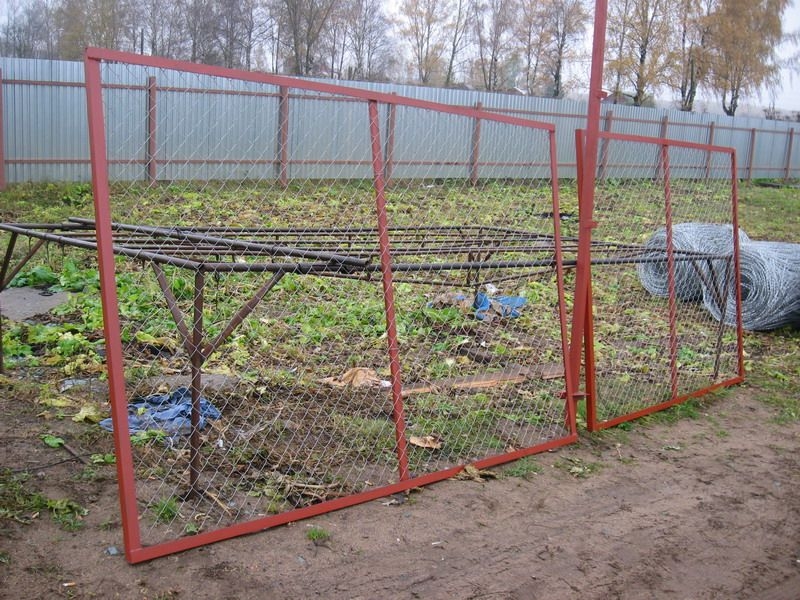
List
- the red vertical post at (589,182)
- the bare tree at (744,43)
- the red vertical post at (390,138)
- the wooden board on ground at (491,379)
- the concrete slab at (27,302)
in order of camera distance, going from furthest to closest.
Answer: the bare tree at (744,43)
the concrete slab at (27,302)
the wooden board on ground at (491,379)
the red vertical post at (390,138)
the red vertical post at (589,182)

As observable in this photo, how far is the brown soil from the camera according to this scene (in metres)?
3.25

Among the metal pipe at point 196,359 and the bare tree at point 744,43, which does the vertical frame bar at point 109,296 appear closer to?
the metal pipe at point 196,359

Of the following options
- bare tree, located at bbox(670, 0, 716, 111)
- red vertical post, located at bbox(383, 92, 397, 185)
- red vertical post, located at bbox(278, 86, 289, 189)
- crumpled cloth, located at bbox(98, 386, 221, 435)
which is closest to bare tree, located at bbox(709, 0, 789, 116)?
bare tree, located at bbox(670, 0, 716, 111)

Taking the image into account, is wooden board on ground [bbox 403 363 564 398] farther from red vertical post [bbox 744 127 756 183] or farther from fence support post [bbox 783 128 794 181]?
fence support post [bbox 783 128 794 181]

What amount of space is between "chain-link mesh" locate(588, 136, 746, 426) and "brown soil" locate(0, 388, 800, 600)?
3.22 ft

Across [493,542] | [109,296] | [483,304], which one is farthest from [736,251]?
[109,296]

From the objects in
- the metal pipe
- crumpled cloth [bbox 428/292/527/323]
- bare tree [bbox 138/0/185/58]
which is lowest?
crumpled cloth [bbox 428/292/527/323]

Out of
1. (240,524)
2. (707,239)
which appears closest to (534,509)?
(240,524)

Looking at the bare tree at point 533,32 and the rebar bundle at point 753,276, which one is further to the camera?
the bare tree at point 533,32

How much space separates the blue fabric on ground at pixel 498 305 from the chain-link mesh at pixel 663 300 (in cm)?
84

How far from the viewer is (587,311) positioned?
5.25 m

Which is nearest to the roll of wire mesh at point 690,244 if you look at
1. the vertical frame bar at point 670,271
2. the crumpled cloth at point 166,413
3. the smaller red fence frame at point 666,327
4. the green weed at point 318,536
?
the smaller red fence frame at point 666,327

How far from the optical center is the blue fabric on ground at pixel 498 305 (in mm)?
7921

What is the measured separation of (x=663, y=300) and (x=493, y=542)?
22.4ft
